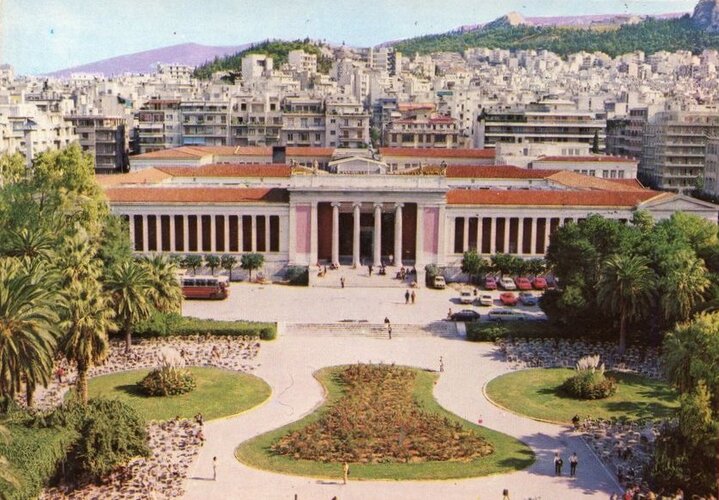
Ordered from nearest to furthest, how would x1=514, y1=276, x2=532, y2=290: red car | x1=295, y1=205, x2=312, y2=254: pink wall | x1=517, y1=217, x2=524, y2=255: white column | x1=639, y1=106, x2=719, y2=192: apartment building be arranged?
x1=514, y1=276, x2=532, y2=290: red car, x1=295, y1=205, x2=312, y2=254: pink wall, x1=517, y1=217, x2=524, y2=255: white column, x1=639, y1=106, x2=719, y2=192: apartment building

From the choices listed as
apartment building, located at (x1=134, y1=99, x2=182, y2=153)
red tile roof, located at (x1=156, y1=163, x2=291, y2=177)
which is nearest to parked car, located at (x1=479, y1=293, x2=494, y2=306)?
red tile roof, located at (x1=156, y1=163, x2=291, y2=177)

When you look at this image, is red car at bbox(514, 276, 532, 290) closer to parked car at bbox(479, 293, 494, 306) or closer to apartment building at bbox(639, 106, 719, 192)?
parked car at bbox(479, 293, 494, 306)

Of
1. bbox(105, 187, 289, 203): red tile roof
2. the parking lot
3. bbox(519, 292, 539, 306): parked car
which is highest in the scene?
bbox(105, 187, 289, 203): red tile roof

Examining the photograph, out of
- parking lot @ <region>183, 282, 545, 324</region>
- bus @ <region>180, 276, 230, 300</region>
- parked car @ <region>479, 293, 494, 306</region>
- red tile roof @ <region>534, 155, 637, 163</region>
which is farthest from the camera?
red tile roof @ <region>534, 155, 637, 163</region>

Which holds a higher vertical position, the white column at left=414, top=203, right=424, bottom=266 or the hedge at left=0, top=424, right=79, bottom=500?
the white column at left=414, top=203, right=424, bottom=266

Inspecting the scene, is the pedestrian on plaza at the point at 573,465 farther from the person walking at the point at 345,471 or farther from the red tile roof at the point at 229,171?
the red tile roof at the point at 229,171

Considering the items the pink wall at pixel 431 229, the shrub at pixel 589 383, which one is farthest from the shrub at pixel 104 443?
the pink wall at pixel 431 229
